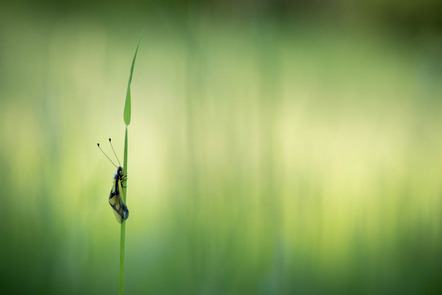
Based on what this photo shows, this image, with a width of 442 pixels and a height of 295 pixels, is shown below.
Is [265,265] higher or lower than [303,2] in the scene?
lower

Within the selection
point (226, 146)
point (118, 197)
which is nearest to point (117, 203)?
point (118, 197)

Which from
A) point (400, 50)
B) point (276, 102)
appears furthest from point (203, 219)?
point (400, 50)

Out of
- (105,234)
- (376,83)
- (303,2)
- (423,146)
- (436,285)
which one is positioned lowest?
(436,285)

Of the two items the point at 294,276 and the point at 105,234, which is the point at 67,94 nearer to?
the point at 105,234

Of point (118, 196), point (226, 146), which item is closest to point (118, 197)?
point (118, 196)

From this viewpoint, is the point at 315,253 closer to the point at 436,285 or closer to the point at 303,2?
the point at 436,285

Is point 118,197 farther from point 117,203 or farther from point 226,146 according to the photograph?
point 226,146
